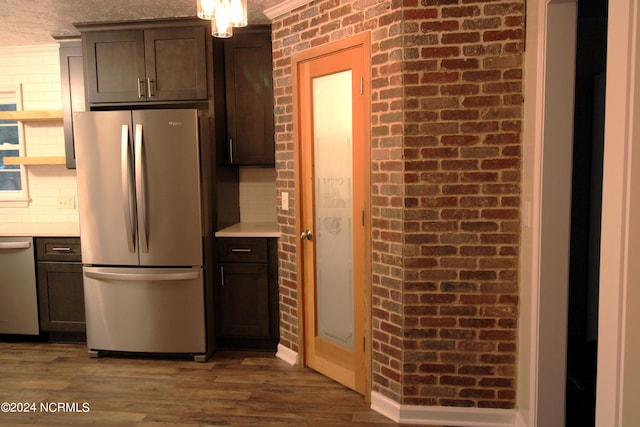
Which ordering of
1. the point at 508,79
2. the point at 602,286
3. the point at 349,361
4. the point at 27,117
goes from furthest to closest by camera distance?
the point at 27,117 < the point at 349,361 < the point at 508,79 < the point at 602,286

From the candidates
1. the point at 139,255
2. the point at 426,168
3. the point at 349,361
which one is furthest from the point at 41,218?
the point at 426,168

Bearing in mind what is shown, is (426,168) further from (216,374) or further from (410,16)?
Result: (216,374)

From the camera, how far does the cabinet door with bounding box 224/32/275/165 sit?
12.6ft

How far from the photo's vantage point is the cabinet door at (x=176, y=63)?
3695 millimetres

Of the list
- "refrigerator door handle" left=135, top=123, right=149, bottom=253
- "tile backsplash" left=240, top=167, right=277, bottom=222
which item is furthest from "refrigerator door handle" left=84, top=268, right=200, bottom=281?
A: "tile backsplash" left=240, top=167, right=277, bottom=222

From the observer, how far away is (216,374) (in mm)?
3473

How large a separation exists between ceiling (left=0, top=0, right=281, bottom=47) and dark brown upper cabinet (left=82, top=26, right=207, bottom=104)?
13cm

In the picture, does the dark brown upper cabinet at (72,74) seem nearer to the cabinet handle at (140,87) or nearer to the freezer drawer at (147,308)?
the cabinet handle at (140,87)

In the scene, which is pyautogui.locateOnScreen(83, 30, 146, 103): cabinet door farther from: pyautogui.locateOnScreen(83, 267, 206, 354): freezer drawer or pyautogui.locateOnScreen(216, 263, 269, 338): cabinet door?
pyautogui.locateOnScreen(216, 263, 269, 338): cabinet door

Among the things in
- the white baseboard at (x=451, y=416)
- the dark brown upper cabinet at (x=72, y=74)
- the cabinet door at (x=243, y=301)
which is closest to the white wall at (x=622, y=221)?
the white baseboard at (x=451, y=416)

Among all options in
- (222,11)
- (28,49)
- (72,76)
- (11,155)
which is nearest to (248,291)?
(72,76)

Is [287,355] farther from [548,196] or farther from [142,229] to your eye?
[548,196]

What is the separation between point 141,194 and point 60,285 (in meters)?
1.18

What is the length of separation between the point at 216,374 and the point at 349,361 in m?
0.95
